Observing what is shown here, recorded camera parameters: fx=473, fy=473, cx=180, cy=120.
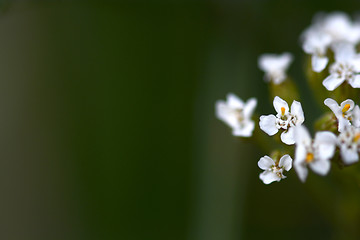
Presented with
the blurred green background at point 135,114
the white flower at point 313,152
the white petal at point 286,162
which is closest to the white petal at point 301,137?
the white flower at point 313,152

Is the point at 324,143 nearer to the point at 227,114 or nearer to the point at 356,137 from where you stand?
the point at 356,137

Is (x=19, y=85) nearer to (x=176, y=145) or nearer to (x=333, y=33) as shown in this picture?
(x=176, y=145)

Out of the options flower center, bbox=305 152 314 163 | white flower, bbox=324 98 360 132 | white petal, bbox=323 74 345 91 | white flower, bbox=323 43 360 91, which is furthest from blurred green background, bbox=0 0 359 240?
flower center, bbox=305 152 314 163

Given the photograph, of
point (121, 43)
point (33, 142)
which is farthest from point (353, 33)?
point (33, 142)

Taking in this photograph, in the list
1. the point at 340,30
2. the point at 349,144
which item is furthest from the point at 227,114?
the point at 340,30

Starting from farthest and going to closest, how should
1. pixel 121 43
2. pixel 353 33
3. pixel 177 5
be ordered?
pixel 121 43
pixel 177 5
pixel 353 33

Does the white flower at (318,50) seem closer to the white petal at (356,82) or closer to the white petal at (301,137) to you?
the white petal at (356,82)
